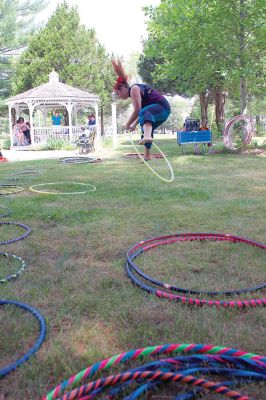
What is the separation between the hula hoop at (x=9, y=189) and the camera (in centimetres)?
735

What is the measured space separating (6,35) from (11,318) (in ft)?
94.4

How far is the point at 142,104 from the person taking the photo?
649cm

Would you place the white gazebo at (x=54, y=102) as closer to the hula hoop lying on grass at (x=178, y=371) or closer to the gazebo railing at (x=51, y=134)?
the gazebo railing at (x=51, y=134)

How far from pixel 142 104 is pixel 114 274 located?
3.82 meters

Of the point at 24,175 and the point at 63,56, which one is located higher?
the point at 63,56

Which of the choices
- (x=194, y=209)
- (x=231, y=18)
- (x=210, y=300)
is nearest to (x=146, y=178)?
(x=194, y=209)

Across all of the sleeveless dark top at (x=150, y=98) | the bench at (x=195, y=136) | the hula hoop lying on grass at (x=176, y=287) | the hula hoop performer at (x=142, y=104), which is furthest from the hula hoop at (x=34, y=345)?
the bench at (x=195, y=136)

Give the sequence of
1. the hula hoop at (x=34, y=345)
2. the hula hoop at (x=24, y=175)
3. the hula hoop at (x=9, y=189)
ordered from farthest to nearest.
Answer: the hula hoop at (x=24, y=175) → the hula hoop at (x=9, y=189) → the hula hoop at (x=34, y=345)

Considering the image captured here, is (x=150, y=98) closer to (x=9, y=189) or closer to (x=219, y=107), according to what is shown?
(x=9, y=189)

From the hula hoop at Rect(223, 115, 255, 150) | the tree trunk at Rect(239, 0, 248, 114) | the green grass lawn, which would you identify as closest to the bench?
the hula hoop at Rect(223, 115, 255, 150)

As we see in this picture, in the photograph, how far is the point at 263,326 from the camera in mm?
2457

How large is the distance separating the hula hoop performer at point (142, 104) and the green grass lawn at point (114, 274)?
1.16 meters

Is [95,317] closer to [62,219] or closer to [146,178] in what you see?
[62,219]

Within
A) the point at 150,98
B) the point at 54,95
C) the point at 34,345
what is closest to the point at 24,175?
the point at 150,98
